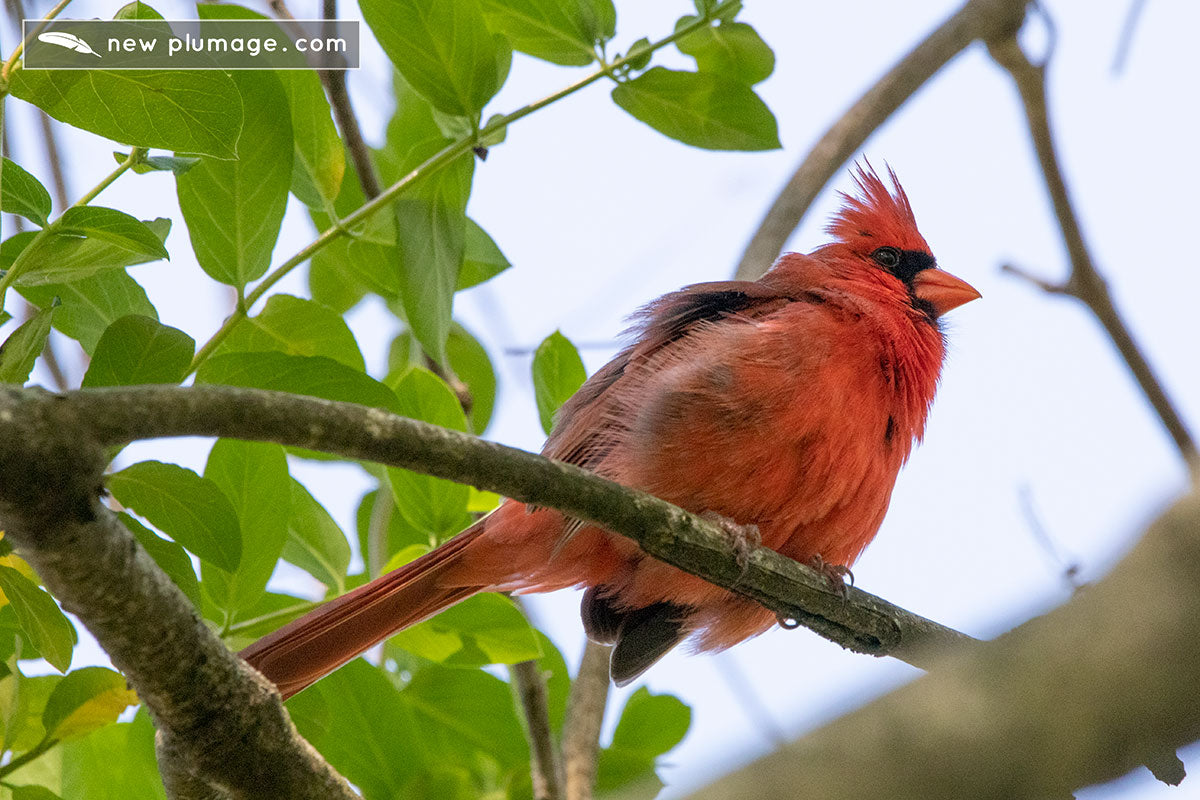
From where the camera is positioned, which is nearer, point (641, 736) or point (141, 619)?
point (141, 619)

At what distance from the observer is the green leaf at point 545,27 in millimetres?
2525

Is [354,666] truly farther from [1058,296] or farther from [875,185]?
[875,185]

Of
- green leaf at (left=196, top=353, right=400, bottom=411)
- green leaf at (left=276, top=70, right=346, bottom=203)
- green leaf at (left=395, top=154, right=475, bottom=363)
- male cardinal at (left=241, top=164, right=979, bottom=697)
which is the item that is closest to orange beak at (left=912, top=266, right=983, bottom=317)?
male cardinal at (left=241, top=164, right=979, bottom=697)

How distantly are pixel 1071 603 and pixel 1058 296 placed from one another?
2.03 meters

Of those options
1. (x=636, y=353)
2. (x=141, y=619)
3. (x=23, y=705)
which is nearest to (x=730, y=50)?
(x=636, y=353)

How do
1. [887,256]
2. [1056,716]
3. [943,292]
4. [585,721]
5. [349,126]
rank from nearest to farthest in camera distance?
1. [1056,716]
2. [349,126]
3. [585,721]
4. [943,292]
5. [887,256]

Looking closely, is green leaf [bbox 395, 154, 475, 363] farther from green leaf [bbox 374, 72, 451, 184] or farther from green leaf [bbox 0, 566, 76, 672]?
green leaf [bbox 0, 566, 76, 672]

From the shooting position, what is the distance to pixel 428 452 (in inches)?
64.1

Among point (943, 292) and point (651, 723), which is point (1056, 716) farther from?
point (943, 292)

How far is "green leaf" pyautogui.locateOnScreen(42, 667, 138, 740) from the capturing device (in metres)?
2.07

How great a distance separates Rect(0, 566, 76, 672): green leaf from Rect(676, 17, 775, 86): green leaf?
1640 millimetres

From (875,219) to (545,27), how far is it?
153cm

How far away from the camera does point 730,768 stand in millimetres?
977

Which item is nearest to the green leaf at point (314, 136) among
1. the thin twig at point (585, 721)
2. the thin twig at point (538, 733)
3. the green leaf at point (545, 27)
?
the green leaf at point (545, 27)
